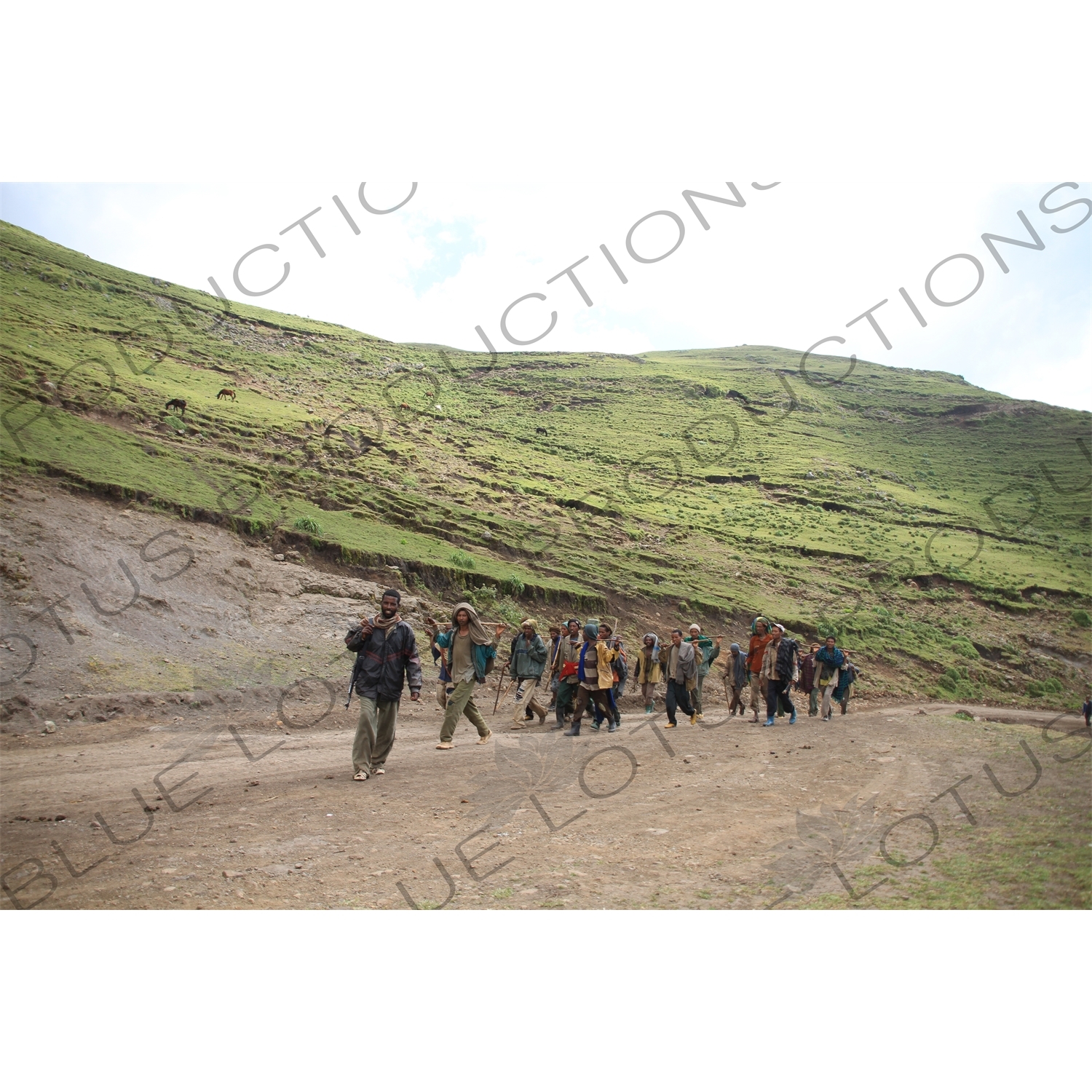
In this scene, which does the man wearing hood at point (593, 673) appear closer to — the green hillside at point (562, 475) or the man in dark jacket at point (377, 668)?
the man in dark jacket at point (377, 668)

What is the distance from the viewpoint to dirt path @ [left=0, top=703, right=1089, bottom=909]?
17.3ft

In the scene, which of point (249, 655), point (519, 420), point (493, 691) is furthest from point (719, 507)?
point (249, 655)

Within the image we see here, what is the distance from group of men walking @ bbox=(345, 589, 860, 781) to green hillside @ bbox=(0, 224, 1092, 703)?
27.1ft

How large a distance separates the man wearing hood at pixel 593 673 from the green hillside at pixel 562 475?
10.4m

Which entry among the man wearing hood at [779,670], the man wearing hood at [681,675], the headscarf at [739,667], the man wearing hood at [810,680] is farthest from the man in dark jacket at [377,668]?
the man wearing hood at [810,680]

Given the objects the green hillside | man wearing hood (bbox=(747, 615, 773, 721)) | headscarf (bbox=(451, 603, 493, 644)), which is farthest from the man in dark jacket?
the green hillside

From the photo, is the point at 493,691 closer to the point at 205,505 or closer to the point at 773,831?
the point at 205,505

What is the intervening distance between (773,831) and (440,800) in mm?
3351

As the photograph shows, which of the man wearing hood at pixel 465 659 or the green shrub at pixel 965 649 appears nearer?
the man wearing hood at pixel 465 659

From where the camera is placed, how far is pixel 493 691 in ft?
61.8

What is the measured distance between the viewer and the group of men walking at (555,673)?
883 centimetres

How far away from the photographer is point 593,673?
1354 cm

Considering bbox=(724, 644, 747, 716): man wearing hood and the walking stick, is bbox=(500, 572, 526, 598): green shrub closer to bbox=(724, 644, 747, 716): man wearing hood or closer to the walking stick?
the walking stick

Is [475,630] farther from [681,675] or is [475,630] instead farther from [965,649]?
[965,649]
